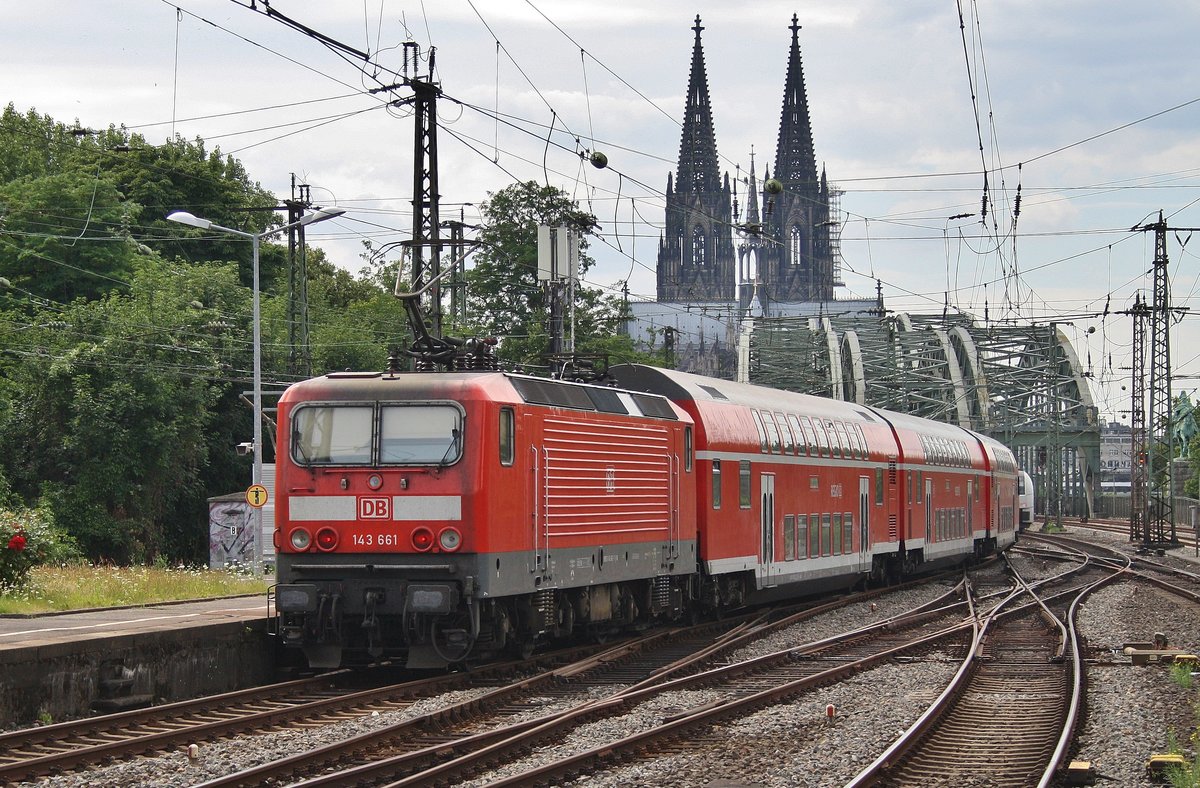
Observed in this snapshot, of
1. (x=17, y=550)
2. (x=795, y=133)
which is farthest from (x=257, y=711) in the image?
(x=795, y=133)

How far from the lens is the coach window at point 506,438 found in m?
15.5

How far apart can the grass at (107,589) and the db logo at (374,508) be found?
5597mm

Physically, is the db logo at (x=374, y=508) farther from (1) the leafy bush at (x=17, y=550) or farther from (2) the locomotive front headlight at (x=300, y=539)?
(1) the leafy bush at (x=17, y=550)

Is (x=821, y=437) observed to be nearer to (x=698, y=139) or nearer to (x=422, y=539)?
(x=422, y=539)

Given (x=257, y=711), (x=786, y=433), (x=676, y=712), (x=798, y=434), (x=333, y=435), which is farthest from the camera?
(x=798, y=434)

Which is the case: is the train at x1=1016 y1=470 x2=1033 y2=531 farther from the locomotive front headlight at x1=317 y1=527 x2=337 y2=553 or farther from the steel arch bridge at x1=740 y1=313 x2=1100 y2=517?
the locomotive front headlight at x1=317 y1=527 x2=337 y2=553

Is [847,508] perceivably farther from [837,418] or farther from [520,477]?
[520,477]

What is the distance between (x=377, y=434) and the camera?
610 inches

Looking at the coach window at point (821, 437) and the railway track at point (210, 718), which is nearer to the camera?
the railway track at point (210, 718)

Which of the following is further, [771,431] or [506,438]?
[771,431]

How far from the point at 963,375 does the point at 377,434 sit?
317ft

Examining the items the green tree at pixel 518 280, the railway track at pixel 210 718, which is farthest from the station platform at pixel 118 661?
the green tree at pixel 518 280

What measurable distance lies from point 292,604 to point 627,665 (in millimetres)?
4203

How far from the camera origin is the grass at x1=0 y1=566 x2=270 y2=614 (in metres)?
19.4
